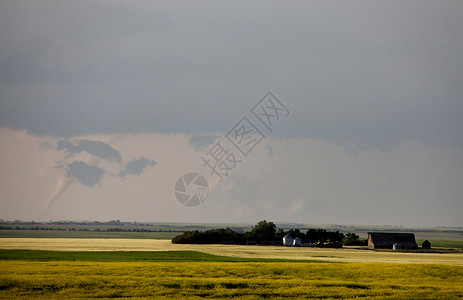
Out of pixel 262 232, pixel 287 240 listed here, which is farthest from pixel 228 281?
pixel 262 232

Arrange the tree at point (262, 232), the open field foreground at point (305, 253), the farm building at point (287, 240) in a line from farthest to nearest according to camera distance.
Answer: the tree at point (262, 232) < the farm building at point (287, 240) < the open field foreground at point (305, 253)

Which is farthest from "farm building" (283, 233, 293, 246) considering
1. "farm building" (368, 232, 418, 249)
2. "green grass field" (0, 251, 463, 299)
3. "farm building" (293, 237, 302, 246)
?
"green grass field" (0, 251, 463, 299)

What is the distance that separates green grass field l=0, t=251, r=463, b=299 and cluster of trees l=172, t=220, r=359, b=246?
86.4 metres

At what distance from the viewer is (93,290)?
48656 mm

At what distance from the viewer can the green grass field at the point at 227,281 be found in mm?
48688

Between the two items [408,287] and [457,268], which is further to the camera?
[457,268]

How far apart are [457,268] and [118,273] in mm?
38246

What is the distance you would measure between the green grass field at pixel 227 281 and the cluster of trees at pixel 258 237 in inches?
3400

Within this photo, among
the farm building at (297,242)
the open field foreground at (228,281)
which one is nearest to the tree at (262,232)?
the farm building at (297,242)

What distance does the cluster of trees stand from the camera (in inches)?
5969

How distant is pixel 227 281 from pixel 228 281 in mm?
109

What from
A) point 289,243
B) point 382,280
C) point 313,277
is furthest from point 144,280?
point 289,243

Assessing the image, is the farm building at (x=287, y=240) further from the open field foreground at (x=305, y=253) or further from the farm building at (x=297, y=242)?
the open field foreground at (x=305, y=253)

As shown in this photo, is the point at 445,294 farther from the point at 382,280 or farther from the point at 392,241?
the point at 392,241
